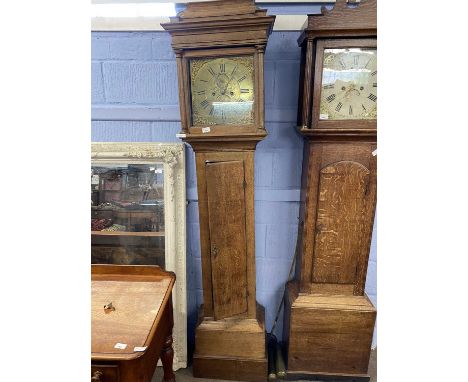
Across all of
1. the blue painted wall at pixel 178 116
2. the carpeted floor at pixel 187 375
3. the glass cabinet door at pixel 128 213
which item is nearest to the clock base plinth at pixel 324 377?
the carpeted floor at pixel 187 375

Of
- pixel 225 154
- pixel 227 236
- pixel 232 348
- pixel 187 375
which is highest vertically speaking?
pixel 225 154

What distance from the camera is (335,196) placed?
1482mm

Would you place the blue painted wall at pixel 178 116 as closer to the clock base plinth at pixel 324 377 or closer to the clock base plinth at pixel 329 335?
the clock base plinth at pixel 329 335

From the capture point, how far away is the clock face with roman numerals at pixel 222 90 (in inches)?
53.1

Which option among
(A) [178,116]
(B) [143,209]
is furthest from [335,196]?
(B) [143,209]

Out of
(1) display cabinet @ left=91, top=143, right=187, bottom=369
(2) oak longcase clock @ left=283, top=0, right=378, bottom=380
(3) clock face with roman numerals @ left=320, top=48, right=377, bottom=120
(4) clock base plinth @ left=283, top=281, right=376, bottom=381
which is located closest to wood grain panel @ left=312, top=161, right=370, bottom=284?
(2) oak longcase clock @ left=283, top=0, right=378, bottom=380

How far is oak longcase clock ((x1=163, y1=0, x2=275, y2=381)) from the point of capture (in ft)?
4.24

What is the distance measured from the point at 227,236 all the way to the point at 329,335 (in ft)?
2.34

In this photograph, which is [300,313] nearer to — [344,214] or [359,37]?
[344,214]

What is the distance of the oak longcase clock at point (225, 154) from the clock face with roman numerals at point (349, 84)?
278 millimetres

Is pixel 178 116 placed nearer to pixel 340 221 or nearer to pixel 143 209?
pixel 143 209

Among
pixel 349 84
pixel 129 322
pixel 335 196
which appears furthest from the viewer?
pixel 335 196

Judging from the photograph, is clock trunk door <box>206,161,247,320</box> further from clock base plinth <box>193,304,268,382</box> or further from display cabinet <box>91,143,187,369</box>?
display cabinet <box>91,143,187,369</box>

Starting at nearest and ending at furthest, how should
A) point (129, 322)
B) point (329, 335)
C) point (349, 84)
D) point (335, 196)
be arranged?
1. point (129, 322)
2. point (349, 84)
3. point (335, 196)
4. point (329, 335)
